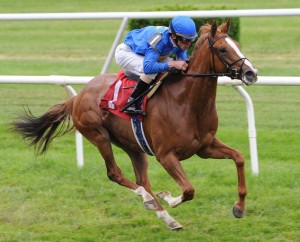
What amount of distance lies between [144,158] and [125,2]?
724 inches

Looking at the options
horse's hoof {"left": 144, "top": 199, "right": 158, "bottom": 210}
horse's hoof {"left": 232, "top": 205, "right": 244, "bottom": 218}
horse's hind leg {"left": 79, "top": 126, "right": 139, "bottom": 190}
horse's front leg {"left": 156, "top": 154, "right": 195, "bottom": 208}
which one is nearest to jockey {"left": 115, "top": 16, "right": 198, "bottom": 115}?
horse's front leg {"left": 156, "top": 154, "right": 195, "bottom": 208}

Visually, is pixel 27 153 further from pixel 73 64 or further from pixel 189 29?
pixel 73 64

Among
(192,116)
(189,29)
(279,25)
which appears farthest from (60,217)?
(279,25)

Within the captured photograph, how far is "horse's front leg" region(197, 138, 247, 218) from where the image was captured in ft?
17.6

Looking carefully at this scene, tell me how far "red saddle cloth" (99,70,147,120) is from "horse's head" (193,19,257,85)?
766 mm

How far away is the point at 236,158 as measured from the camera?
17.9ft

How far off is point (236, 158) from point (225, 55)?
0.82 m

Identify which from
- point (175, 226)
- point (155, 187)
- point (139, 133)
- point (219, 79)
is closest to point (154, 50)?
point (139, 133)

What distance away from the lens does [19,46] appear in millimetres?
14797

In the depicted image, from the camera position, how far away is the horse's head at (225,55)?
4.87m

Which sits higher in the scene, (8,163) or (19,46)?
(8,163)

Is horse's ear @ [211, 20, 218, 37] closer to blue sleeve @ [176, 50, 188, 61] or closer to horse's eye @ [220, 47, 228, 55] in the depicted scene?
horse's eye @ [220, 47, 228, 55]

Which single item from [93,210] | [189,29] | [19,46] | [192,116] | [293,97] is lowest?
[19,46]

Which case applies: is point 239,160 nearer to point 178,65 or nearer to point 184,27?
point 178,65
